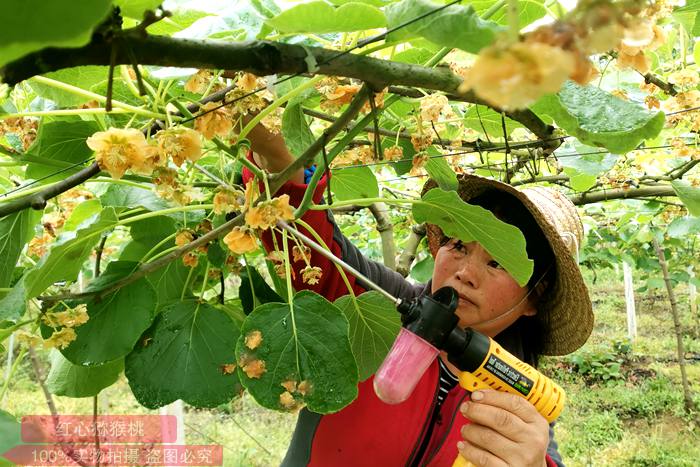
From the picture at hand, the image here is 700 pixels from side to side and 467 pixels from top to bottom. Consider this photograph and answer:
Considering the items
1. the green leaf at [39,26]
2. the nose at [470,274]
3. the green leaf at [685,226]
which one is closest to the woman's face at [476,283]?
the nose at [470,274]

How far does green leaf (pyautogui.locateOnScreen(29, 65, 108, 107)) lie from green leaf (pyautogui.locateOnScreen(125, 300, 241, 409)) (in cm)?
32

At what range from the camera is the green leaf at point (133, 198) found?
0.83 m

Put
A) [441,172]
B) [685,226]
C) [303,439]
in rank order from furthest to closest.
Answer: [685,226] → [303,439] → [441,172]

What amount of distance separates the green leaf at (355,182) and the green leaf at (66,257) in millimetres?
472

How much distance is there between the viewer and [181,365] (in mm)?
780

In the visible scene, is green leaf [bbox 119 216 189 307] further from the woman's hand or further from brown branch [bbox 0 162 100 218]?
the woman's hand

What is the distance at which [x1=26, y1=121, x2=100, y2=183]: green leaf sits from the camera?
73 cm

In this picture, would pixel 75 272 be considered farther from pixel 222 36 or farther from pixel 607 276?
pixel 607 276

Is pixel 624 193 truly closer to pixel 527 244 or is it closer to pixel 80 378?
pixel 527 244

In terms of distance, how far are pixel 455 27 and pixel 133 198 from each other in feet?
2.10

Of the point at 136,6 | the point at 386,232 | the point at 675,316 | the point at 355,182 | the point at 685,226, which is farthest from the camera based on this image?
the point at 675,316

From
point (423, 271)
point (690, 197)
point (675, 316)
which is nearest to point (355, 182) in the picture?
point (690, 197)

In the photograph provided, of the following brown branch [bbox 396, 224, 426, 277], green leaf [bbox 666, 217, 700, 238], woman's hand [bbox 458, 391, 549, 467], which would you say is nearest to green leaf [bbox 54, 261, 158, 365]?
woman's hand [bbox 458, 391, 549, 467]

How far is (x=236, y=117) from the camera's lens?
0.62 meters
